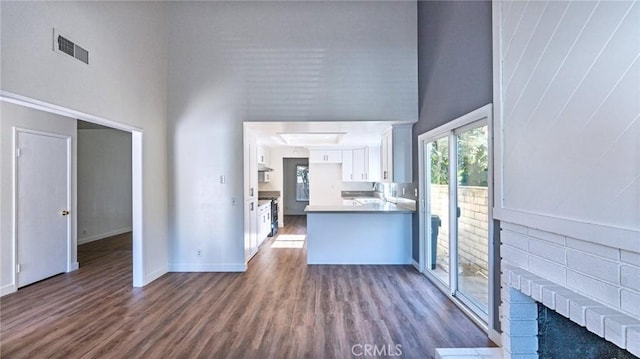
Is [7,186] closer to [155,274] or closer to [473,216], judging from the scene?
[155,274]

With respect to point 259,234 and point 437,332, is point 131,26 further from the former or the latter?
point 437,332

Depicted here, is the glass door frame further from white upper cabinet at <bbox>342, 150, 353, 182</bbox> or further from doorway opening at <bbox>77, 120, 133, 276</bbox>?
doorway opening at <bbox>77, 120, 133, 276</bbox>

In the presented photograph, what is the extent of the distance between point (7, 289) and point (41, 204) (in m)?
1.13

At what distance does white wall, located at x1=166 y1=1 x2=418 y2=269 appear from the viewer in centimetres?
448

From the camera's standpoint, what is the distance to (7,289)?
3676 millimetres

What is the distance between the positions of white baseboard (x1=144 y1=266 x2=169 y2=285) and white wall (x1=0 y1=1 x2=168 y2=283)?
1 centimetres

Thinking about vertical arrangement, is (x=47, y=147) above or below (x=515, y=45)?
below

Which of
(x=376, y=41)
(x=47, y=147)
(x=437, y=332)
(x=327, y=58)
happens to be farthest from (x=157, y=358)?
(x=376, y=41)

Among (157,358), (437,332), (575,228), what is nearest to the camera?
(575,228)

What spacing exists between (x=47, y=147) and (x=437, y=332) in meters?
5.43

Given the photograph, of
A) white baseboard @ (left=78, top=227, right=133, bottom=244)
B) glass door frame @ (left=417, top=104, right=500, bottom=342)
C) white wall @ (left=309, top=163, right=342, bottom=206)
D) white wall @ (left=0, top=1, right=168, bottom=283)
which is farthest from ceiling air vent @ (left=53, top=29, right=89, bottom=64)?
white wall @ (left=309, top=163, right=342, bottom=206)

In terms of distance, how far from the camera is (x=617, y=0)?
129 centimetres

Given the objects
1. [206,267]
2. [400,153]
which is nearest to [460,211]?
[400,153]

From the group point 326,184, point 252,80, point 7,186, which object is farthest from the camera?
point 326,184
